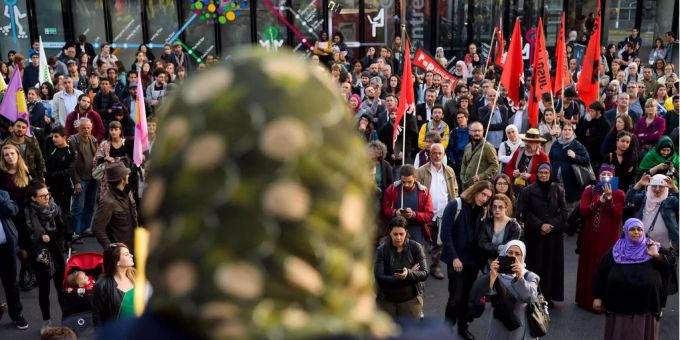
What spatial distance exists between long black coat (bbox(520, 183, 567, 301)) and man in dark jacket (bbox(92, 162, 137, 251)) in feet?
12.3

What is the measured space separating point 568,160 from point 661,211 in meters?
1.98

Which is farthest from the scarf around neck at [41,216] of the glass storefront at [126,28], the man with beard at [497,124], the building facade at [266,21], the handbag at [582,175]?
the glass storefront at [126,28]

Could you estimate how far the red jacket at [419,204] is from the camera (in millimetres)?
7066

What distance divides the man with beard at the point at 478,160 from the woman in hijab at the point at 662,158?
1.78 meters

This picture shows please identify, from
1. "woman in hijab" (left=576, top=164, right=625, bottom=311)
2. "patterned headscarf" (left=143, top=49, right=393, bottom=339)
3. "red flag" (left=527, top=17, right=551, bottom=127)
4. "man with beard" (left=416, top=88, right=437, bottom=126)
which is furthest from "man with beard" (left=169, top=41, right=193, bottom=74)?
"patterned headscarf" (left=143, top=49, right=393, bottom=339)

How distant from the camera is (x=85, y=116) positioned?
10305mm

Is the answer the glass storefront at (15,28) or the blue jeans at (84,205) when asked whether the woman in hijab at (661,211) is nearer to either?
the blue jeans at (84,205)

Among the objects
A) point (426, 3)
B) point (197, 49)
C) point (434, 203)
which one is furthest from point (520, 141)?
point (197, 49)

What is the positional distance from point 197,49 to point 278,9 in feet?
8.25

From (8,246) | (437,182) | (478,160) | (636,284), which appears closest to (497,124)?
(478,160)

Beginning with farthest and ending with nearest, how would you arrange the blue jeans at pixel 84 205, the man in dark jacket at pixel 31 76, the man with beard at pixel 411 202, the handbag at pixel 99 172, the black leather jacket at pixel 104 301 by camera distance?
the man in dark jacket at pixel 31 76 < the blue jeans at pixel 84 205 < the handbag at pixel 99 172 < the man with beard at pixel 411 202 < the black leather jacket at pixel 104 301

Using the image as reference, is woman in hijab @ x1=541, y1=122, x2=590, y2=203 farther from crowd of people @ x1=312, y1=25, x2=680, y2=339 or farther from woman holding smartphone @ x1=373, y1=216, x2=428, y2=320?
woman holding smartphone @ x1=373, y1=216, x2=428, y2=320

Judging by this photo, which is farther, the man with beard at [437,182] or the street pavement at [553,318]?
the man with beard at [437,182]

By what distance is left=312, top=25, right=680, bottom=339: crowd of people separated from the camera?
18.7 ft
